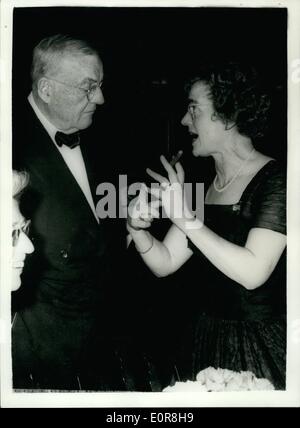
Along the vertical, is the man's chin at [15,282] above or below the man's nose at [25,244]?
below

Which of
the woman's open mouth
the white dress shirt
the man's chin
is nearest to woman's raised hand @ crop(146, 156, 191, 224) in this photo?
→ the woman's open mouth

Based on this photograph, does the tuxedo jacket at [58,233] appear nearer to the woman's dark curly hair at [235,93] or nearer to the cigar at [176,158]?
the cigar at [176,158]

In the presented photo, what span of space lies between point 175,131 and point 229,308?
2.22ft

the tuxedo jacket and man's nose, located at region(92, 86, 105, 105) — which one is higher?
man's nose, located at region(92, 86, 105, 105)

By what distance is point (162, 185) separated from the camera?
1672 millimetres

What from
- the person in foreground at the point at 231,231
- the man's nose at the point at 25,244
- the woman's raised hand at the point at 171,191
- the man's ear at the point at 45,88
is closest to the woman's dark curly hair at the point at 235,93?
the person in foreground at the point at 231,231

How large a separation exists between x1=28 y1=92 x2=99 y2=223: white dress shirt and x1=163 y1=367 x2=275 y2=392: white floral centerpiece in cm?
70

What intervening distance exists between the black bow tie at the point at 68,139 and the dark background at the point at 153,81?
6 centimetres

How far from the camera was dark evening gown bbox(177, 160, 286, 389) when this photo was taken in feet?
5.38

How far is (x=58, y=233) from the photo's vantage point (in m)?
1.66

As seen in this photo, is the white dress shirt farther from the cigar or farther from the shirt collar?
the cigar

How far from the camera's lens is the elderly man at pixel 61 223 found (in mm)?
1651

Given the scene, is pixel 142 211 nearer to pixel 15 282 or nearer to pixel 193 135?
pixel 193 135

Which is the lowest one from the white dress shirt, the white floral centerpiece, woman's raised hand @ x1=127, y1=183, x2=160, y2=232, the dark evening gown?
the white floral centerpiece
